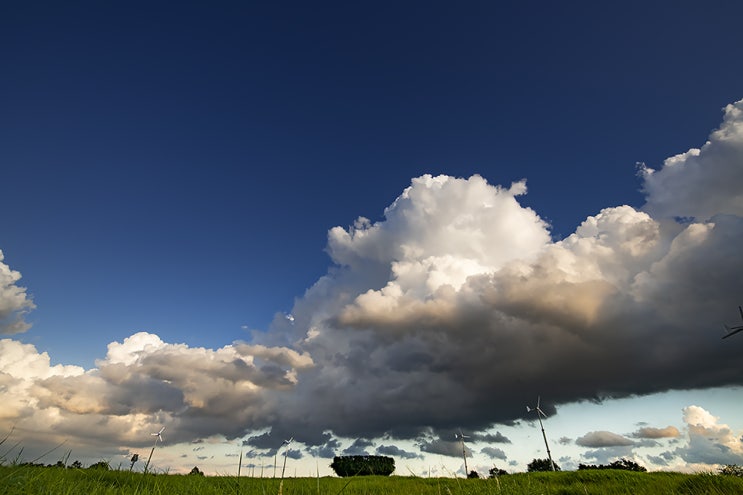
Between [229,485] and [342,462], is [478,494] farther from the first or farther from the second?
[342,462]

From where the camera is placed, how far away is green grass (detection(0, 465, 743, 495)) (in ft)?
34.8

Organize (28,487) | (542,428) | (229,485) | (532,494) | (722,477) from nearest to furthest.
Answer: (28,487)
(532,494)
(229,485)
(722,477)
(542,428)

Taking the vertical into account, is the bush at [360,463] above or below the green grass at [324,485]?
above

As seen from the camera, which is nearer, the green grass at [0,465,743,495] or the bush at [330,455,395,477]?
the green grass at [0,465,743,495]

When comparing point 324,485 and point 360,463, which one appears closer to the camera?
point 324,485

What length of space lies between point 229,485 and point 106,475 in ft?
22.4

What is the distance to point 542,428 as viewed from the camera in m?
86.1

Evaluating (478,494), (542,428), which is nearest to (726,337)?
(542,428)

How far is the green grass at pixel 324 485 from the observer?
34.8 feet

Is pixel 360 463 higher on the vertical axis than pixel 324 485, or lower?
higher

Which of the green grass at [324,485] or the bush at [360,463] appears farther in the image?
the bush at [360,463]

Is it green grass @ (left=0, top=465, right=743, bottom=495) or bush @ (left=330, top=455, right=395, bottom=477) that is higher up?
bush @ (left=330, top=455, right=395, bottom=477)

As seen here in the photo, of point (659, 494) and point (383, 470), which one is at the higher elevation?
point (383, 470)

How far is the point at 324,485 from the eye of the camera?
18922 mm
